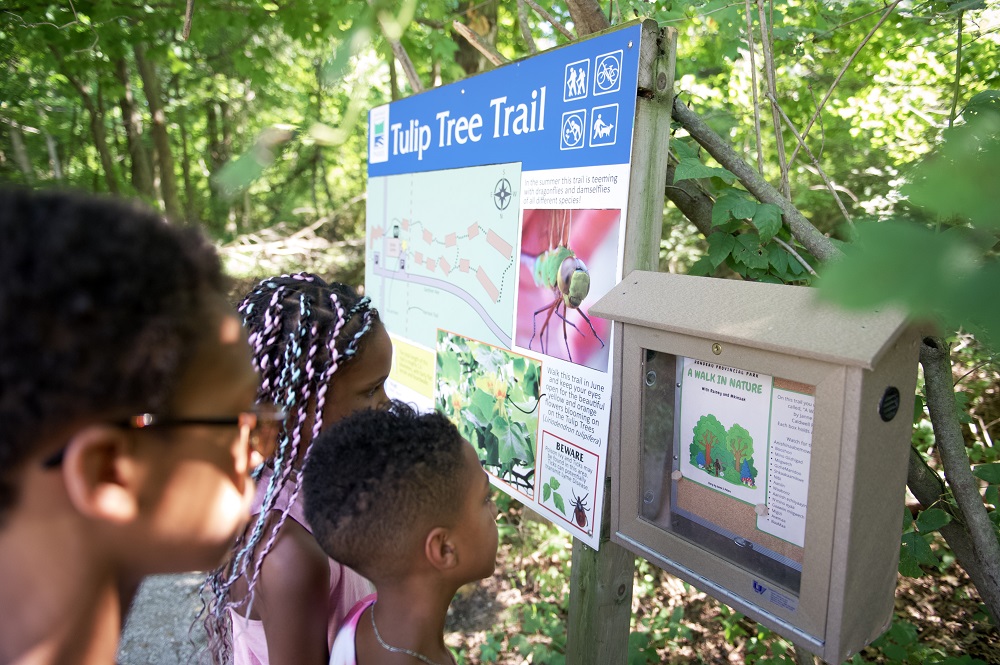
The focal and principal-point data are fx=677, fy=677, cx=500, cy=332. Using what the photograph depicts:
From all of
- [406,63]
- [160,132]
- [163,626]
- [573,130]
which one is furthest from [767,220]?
[160,132]

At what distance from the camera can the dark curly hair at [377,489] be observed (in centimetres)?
130

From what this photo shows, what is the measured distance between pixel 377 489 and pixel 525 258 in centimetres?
91

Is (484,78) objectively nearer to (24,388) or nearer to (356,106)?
(356,106)

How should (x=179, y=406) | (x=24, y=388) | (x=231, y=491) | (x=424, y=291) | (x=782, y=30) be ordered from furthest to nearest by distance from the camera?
(x=782, y=30) → (x=424, y=291) → (x=231, y=491) → (x=179, y=406) → (x=24, y=388)

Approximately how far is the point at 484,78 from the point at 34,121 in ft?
31.4

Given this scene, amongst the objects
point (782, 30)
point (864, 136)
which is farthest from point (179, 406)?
point (864, 136)

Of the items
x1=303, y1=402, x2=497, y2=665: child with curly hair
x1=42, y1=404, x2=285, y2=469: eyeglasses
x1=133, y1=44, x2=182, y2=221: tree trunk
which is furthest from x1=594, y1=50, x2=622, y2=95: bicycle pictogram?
x1=133, y1=44, x2=182, y2=221: tree trunk

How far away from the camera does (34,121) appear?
30.0 ft

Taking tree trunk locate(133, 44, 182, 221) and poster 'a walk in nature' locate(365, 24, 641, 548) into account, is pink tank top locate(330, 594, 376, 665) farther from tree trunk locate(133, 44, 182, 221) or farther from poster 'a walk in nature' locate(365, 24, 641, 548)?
tree trunk locate(133, 44, 182, 221)

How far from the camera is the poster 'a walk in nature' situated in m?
1.70

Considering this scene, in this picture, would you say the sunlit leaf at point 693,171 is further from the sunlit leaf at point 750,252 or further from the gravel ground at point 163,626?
the gravel ground at point 163,626

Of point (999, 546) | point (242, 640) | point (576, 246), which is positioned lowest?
point (242, 640)

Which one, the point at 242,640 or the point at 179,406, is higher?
the point at 179,406

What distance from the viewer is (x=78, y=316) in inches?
26.7
